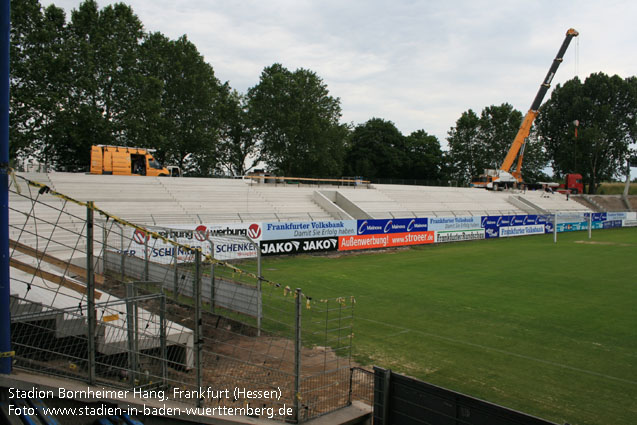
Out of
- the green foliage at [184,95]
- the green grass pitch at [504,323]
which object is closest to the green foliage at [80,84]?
the green foliage at [184,95]

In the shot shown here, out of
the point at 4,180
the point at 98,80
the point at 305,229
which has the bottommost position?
the point at 305,229

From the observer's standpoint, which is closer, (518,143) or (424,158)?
(518,143)

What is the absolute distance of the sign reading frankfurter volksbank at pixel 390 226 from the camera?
29.7 m

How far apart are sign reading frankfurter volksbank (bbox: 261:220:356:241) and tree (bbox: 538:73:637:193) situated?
57813mm

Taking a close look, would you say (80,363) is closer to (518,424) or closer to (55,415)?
(55,415)

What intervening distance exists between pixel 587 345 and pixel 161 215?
72.9 feet

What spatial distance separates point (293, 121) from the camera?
197 ft

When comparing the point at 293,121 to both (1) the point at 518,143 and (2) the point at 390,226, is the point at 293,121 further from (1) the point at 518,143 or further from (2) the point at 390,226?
(2) the point at 390,226

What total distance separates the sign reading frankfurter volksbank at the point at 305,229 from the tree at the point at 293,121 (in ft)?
110

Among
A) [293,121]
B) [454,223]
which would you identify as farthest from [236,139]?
[454,223]

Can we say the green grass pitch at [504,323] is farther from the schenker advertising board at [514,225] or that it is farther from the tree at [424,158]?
the tree at [424,158]

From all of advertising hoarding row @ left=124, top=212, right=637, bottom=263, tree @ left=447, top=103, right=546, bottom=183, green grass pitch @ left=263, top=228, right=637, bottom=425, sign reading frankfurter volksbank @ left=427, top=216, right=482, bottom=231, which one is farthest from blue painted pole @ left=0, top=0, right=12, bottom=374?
tree @ left=447, top=103, right=546, bottom=183

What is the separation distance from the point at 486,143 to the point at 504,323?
7184 cm

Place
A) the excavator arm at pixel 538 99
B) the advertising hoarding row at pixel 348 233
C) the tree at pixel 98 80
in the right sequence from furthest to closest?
the excavator arm at pixel 538 99
the tree at pixel 98 80
the advertising hoarding row at pixel 348 233
